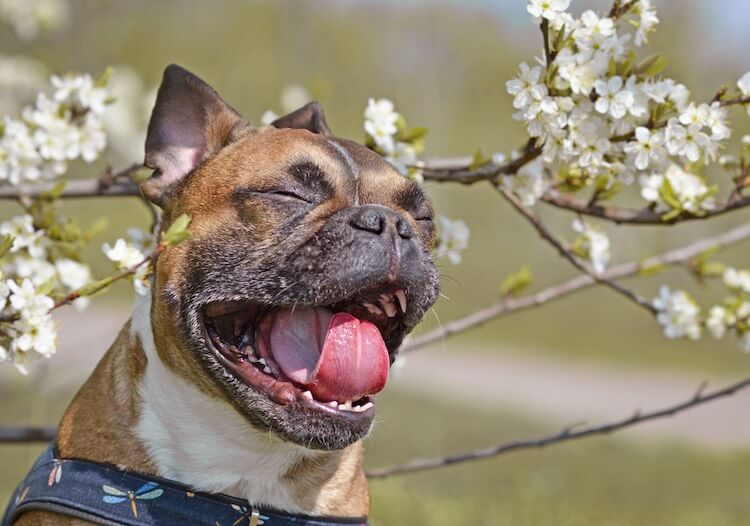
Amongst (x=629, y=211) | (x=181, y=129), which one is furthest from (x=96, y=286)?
(x=629, y=211)

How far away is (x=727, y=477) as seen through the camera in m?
10.2

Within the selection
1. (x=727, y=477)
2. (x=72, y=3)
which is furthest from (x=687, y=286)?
(x=72, y=3)

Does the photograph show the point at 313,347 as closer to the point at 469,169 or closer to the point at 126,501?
the point at 126,501

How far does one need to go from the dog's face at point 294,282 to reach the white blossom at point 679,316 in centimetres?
149

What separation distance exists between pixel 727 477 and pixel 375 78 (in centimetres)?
2306

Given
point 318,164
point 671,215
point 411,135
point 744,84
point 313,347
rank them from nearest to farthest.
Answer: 1. point 313,347
2. point 744,84
3. point 318,164
4. point 671,215
5. point 411,135

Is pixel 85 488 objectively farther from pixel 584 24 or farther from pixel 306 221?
pixel 584 24

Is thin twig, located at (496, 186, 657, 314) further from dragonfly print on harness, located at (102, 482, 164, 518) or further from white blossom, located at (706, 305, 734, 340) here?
dragonfly print on harness, located at (102, 482, 164, 518)

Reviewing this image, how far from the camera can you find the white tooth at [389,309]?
320cm

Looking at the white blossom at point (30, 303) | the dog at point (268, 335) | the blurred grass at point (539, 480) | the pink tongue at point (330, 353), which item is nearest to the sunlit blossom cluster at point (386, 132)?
the dog at point (268, 335)

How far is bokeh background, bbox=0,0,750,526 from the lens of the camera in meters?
8.61

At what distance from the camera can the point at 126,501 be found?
300 cm

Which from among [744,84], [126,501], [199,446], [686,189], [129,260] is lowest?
[126,501]

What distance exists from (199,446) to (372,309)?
68 cm
